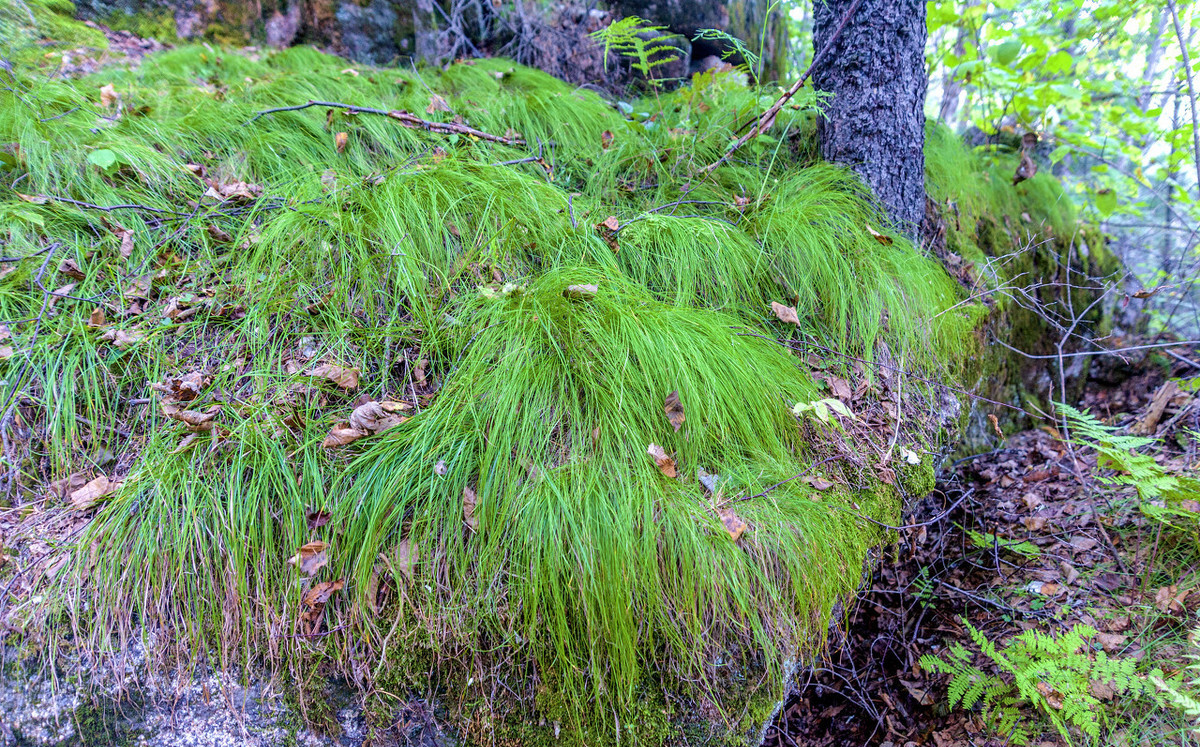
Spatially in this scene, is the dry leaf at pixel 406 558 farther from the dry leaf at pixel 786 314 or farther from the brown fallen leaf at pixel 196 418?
the dry leaf at pixel 786 314

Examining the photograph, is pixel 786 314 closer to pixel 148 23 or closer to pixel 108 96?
pixel 108 96

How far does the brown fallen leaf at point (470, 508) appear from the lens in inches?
60.4

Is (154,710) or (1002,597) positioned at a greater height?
(154,710)

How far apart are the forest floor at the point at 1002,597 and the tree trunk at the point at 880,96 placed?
1.37m

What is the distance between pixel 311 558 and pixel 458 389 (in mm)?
660

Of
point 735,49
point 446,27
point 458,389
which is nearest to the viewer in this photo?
point 458,389

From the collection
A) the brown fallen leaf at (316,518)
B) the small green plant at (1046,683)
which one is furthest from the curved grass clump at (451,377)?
the small green plant at (1046,683)

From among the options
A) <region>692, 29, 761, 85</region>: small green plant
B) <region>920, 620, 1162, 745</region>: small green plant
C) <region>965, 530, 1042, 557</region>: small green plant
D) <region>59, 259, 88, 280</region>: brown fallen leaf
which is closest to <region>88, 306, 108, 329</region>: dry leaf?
<region>59, 259, 88, 280</region>: brown fallen leaf

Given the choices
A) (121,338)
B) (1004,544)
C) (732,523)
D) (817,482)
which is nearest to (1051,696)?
(1004,544)

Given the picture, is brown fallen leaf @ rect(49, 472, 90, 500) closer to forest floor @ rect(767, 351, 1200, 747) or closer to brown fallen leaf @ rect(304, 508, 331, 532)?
brown fallen leaf @ rect(304, 508, 331, 532)

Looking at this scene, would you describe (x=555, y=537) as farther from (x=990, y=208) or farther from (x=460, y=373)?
(x=990, y=208)

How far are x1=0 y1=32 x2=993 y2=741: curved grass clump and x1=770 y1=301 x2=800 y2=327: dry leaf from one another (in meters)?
0.04

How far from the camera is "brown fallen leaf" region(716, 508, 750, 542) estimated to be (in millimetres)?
1555

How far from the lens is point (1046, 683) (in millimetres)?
1630
